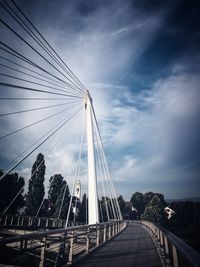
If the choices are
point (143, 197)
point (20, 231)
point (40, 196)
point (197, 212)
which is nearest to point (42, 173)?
point (40, 196)

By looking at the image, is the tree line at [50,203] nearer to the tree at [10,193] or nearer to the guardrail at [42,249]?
the tree at [10,193]

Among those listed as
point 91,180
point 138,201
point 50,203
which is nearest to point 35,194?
point 50,203

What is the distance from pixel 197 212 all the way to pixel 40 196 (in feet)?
197

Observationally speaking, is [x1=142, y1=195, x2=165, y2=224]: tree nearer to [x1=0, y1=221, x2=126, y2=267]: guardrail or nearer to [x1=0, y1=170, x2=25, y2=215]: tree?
[x1=0, y1=170, x2=25, y2=215]: tree

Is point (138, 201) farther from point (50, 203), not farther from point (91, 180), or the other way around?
point (91, 180)

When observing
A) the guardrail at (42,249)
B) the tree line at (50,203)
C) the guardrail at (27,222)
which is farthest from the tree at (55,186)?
the guardrail at (42,249)

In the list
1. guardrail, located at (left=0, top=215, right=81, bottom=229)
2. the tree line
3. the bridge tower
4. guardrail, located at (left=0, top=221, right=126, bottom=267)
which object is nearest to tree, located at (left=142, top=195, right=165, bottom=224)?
the tree line

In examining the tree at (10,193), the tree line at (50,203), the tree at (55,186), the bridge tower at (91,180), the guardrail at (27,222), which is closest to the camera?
the bridge tower at (91,180)

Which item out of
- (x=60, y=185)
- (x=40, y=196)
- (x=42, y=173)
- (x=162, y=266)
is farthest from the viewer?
(x=60, y=185)

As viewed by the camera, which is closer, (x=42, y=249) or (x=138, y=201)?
(x=42, y=249)

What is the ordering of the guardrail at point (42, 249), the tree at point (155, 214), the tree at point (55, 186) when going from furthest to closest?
the tree at point (155, 214) → the tree at point (55, 186) → the guardrail at point (42, 249)

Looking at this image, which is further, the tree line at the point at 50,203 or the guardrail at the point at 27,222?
the tree line at the point at 50,203

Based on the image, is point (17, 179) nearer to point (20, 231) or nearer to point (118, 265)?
point (20, 231)

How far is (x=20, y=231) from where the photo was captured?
49.3 feet
